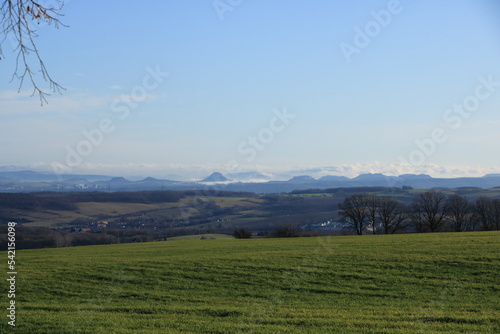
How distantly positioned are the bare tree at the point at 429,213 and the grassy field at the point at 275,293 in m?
49.1

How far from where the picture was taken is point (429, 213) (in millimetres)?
80250

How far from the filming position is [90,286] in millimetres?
22844

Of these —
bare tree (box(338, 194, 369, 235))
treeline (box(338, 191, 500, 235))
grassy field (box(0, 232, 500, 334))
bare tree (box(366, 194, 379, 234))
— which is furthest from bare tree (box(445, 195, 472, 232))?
grassy field (box(0, 232, 500, 334))

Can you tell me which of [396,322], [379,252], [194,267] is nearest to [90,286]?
[194,267]

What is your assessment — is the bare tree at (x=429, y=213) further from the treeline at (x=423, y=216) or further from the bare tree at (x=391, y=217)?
the bare tree at (x=391, y=217)

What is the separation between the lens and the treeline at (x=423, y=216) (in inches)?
3086

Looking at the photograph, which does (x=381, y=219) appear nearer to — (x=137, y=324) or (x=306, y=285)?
(x=306, y=285)

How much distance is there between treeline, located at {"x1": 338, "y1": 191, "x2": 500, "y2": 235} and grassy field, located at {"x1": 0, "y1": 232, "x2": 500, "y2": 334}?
152 feet

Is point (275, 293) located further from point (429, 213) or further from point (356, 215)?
point (429, 213)

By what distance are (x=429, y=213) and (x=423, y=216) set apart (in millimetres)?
1206

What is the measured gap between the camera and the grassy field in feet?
45.3

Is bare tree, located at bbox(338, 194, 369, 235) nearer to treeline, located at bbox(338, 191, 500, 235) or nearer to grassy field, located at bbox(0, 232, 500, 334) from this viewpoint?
treeline, located at bbox(338, 191, 500, 235)

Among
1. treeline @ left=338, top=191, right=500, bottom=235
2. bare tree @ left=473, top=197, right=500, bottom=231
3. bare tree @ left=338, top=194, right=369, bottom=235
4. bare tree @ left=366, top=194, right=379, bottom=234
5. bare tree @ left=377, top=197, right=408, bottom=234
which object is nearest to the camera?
bare tree @ left=473, top=197, right=500, bottom=231

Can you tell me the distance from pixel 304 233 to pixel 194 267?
55.7 meters
